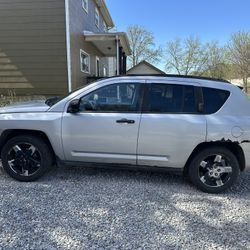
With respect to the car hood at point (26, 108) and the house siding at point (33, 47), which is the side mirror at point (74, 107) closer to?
the car hood at point (26, 108)

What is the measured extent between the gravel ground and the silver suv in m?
0.36

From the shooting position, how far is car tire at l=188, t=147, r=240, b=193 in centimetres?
423

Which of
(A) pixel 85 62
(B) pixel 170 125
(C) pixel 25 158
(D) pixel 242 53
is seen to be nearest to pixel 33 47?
(A) pixel 85 62

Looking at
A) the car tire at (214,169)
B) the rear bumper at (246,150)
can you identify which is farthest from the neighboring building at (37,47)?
the rear bumper at (246,150)

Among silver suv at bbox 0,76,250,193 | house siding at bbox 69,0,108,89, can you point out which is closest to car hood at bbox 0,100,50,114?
silver suv at bbox 0,76,250,193

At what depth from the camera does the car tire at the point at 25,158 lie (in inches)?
177

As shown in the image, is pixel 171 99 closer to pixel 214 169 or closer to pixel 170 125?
pixel 170 125

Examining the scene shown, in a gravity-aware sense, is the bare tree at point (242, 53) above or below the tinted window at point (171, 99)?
above

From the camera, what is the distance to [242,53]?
24.6m

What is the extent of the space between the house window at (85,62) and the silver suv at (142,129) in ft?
32.4

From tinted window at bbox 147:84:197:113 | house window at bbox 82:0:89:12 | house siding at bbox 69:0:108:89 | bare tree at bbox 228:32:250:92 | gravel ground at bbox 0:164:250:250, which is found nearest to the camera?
gravel ground at bbox 0:164:250:250

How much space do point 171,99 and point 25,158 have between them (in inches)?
99.6

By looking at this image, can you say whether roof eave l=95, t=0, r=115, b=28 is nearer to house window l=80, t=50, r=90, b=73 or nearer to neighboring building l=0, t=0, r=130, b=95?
house window l=80, t=50, r=90, b=73

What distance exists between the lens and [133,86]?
442 centimetres
